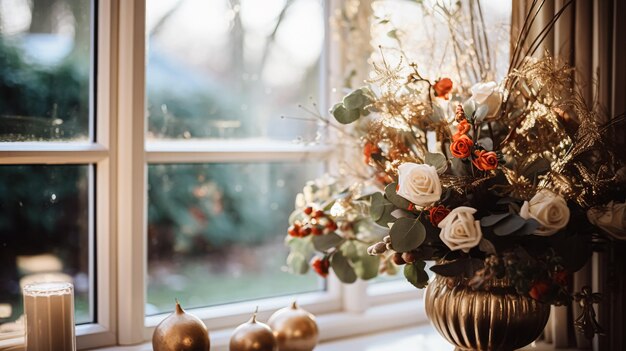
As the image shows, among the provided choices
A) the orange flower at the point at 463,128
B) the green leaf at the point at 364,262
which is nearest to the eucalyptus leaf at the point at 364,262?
the green leaf at the point at 364,262

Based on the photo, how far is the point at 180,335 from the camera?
144 centimetres

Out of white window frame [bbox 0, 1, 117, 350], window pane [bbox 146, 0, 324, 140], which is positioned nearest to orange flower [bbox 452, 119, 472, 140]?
window pane [bbox 146, 0, 324, 140]

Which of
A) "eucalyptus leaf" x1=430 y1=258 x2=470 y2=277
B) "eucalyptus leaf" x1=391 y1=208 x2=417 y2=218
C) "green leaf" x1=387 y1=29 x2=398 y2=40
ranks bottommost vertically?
"eucalyptus leaf" x1=430 y1=258 x2=470 y2=277

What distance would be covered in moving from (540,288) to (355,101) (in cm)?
56

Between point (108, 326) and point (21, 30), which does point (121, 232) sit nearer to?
point (108, 326)

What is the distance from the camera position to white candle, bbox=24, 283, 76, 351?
1.37 m

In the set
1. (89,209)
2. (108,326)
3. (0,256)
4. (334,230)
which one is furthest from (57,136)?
(334,230)

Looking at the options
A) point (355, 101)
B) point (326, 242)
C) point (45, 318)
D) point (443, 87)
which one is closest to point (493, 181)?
point (443, 87)

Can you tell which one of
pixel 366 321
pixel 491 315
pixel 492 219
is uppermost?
pixel 492 219

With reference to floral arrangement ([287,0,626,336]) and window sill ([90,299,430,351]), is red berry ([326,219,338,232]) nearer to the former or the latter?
floral arrangement ([287,0,626,336])

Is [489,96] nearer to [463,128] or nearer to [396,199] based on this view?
[463,128]

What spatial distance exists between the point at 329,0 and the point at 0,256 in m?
1.10

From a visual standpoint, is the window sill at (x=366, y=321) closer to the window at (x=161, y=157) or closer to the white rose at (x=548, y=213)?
the window at (x=161, y=157)

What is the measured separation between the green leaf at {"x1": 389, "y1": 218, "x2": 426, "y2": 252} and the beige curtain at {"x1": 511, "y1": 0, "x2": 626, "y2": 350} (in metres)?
0.58
